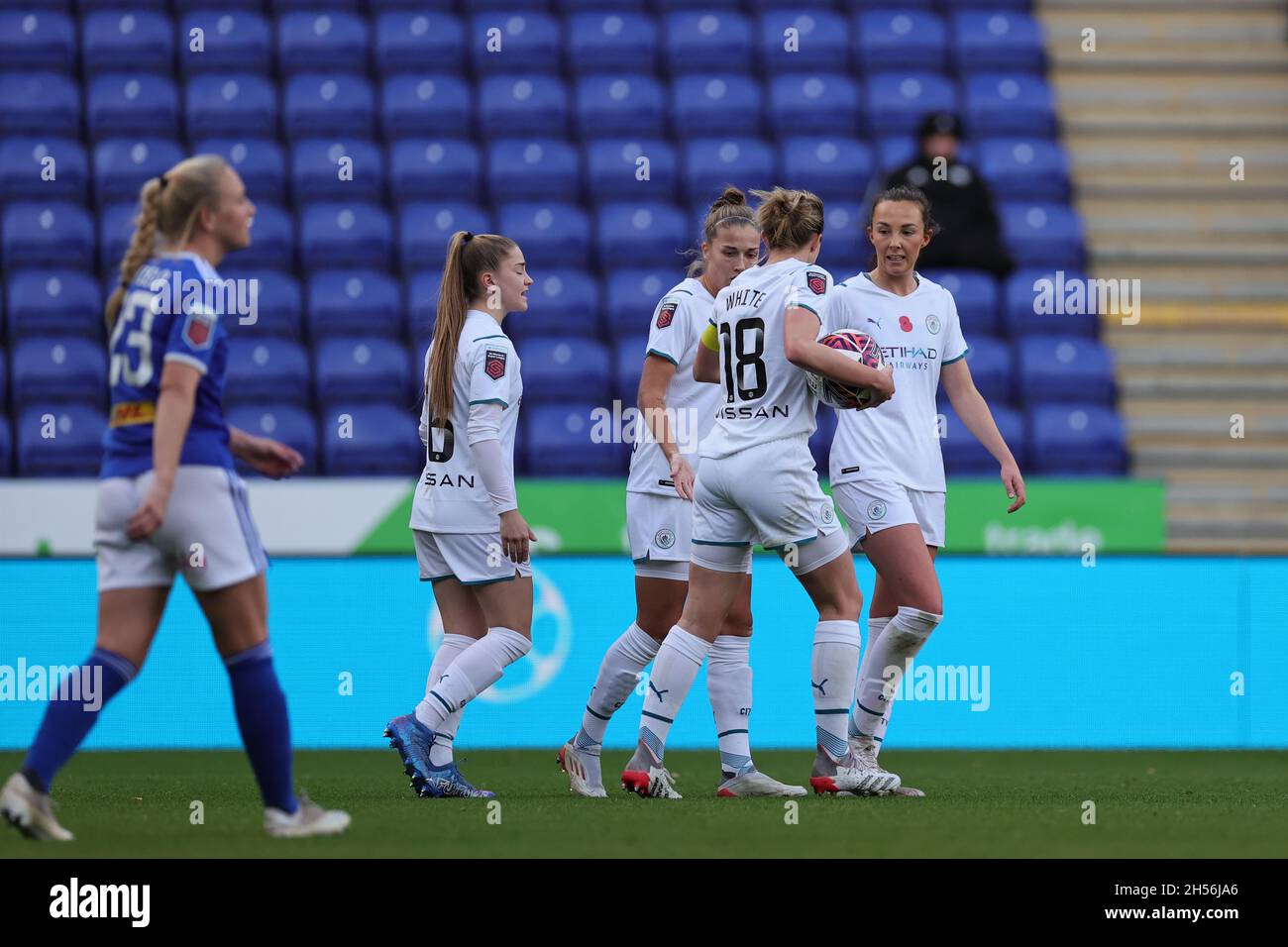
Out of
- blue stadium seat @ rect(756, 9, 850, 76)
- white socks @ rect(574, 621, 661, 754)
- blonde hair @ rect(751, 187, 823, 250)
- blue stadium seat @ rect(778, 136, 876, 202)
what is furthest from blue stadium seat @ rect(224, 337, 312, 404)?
blonde hair @ rect(751, 187, 823, 250)

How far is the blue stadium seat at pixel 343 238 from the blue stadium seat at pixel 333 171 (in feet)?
1.15

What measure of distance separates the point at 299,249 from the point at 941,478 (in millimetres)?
7445

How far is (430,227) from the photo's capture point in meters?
13.0

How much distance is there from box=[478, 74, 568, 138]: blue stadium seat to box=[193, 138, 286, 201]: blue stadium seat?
156cm

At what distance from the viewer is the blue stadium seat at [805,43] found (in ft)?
48.8

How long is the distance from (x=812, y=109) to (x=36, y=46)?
5875mm

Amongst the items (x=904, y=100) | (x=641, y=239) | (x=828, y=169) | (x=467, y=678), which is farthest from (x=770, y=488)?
(x=904, y=100)

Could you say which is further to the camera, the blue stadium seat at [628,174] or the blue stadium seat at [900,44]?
the blue stadium seat at [900,44]

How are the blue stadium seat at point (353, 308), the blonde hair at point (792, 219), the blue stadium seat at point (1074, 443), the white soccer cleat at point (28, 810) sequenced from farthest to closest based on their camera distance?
1. the blue stadium seat at point (353, 308)
2. the blue stadium seat at point (1074, 443)
3. the blonde hair at point (792, 219)
4. the white soccer cleat at point (28, 810)

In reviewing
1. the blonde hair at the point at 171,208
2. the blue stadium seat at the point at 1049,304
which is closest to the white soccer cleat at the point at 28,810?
the blonde hair at the point at 171,208

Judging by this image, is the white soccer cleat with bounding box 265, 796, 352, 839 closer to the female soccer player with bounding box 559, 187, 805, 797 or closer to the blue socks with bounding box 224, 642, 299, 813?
the blue socks with bounding box 224, 642, 299, 813

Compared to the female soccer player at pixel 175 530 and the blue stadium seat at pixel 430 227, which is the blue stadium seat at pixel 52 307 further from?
the female soccer player at pixel 175 530

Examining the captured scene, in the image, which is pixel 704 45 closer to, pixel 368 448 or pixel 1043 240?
pixel 1043 240

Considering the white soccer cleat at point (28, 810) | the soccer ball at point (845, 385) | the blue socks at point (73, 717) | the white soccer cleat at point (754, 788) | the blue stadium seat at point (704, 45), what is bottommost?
the white soccer cleat at point (754, 788)
